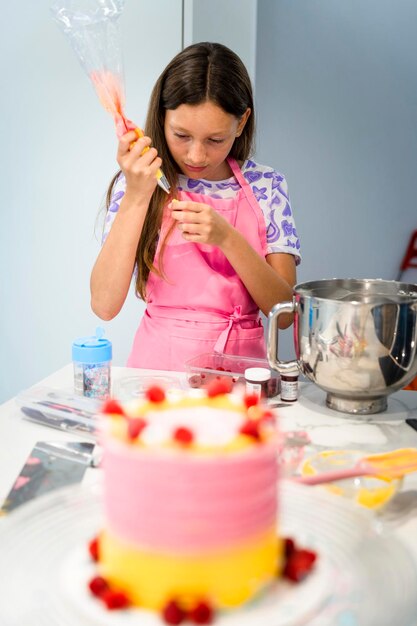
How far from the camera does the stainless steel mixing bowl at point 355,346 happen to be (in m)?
1.09

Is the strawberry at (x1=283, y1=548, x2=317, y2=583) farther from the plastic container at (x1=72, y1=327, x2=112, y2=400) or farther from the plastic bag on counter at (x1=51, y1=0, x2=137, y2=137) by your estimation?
the plastic bag on counter at (x1=51, y1=0, x2=137, y2=137)

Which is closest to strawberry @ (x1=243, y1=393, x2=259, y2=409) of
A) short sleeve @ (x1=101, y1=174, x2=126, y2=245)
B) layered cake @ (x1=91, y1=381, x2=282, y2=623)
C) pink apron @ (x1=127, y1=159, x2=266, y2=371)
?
layered cake @ (x1=91, y1=381, x2=282, y2=623)

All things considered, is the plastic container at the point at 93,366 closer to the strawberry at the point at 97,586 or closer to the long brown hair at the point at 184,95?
the long brown hair at the point at 184,95

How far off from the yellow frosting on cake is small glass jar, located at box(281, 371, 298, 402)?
67 cm

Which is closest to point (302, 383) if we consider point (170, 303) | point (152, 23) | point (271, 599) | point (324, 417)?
point (324, 417)

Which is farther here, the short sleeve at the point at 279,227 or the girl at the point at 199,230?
the short sleeve at the point at 279,227

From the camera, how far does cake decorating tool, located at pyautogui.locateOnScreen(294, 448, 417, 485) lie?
0.80 m

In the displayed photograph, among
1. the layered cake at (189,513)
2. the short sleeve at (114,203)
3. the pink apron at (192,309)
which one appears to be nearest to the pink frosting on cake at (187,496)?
the layered cake at (189,513)

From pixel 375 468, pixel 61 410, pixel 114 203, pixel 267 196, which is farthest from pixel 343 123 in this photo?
pixel 375 468

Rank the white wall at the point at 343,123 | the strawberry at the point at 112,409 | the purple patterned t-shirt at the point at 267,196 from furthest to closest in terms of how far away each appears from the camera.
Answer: the white wall at the point at 343,123
the purple patterned t-shirt at the point at 267,196
the strawberry at the point at 112,409

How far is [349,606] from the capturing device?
544mm

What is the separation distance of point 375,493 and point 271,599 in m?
0.32

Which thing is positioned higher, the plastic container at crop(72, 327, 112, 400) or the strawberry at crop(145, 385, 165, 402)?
the strawberry at crop(145, 385, 165, 402)

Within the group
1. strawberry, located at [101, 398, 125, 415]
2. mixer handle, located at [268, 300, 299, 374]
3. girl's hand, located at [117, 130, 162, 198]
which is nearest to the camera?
strawberry, located at [101, 398, 125, 415]
